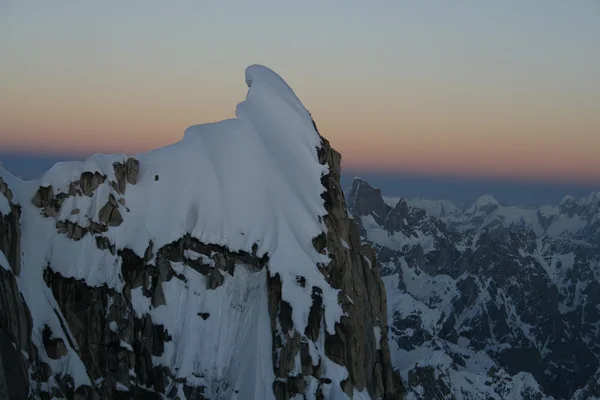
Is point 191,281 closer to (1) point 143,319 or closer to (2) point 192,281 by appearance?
(2) point 192,281

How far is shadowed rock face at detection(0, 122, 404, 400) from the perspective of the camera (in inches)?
2751

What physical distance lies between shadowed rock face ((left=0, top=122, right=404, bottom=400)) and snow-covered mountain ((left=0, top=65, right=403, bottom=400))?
0.16 m

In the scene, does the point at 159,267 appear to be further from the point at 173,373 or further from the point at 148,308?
the point at 173,373

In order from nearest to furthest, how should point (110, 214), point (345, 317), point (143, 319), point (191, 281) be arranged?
point (345, 317), point (143, 319), point (191, 281), point (110, 214)

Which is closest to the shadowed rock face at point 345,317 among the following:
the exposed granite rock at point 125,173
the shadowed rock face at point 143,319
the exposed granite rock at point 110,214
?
the shadowed rock face at point 143,319

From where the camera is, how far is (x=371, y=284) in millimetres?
85188

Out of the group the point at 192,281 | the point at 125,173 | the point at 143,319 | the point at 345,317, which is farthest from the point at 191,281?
the point at 345,317

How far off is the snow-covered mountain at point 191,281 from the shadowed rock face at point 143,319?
16 cm

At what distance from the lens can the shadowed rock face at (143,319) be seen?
69.9 metres

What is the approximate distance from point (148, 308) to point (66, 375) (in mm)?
11533

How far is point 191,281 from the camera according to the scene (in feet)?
258

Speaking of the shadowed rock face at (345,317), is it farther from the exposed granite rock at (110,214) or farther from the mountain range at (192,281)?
the exposed granite rock at (110,214)

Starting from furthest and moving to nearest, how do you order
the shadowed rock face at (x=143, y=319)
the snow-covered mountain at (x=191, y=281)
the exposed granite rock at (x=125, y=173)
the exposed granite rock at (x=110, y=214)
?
the exposed granite rock at (x=125, y=173), the exposed granite rock at (x=110, y=214), the snow-covered mountain at (x=191, y=281), the shadowed rock face at (x=143, y=319)

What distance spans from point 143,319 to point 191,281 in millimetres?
7087
